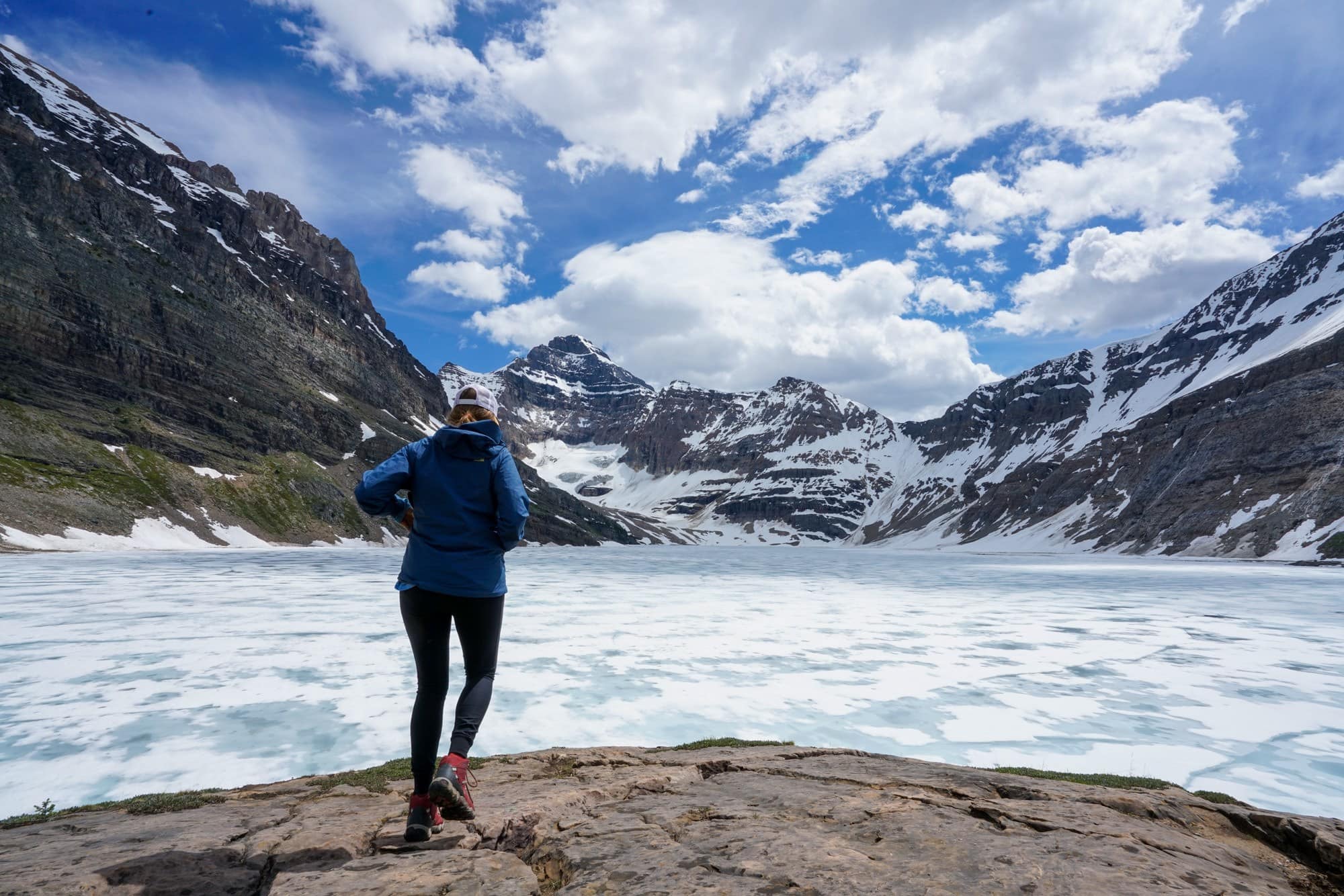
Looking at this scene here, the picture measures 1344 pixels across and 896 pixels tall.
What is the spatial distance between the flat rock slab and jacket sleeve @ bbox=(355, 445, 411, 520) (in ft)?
7.83

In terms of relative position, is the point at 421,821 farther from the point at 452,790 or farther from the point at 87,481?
the point at 87,481

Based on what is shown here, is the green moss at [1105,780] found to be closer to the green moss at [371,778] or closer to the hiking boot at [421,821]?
the hiking boot at [421,821]

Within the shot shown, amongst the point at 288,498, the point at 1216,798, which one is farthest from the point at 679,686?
the point at 288,498

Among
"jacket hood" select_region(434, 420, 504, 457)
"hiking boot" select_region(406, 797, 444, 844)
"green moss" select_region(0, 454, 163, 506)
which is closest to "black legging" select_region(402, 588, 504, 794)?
"hiking boot" select_region(406, 797, 444, 844)

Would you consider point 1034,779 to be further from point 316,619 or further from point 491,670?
point 316,619

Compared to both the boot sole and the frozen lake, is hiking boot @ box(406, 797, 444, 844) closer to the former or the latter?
the boot sole

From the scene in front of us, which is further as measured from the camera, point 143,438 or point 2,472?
point 143,438

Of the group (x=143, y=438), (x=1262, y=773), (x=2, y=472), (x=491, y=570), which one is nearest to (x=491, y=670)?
(x=491, y=570)

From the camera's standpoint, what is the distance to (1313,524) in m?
90.3

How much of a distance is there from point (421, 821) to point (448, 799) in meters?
0.22

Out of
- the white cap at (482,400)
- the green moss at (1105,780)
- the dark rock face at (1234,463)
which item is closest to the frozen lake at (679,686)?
the green moss at (1105,780)

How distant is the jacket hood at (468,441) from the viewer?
552 centimetres

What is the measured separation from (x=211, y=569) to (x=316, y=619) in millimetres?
29123

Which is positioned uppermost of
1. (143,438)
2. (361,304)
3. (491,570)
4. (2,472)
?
(361,304)
